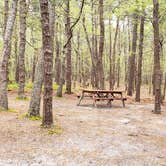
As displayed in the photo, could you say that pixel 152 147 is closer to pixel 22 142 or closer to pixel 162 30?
pixel 22 142

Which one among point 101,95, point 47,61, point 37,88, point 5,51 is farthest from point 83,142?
point 101,95

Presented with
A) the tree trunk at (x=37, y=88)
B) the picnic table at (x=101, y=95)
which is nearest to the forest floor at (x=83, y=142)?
the tree trunk at (x=37, y=88)

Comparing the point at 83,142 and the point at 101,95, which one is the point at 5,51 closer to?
the point at 83,142

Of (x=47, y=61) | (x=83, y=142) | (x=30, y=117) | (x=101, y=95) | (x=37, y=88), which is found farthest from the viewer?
(x=101, y=95)

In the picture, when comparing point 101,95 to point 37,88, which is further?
point 101,95

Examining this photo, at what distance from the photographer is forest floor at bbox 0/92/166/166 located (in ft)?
22.0

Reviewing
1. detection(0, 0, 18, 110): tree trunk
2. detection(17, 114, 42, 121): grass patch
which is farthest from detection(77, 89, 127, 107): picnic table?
detection(17, 114, 42, 121): grass patch

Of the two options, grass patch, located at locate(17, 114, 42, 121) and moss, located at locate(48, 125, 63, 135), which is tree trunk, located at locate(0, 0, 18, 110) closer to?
grass patch, located at locate(17, 114, 42, 121)

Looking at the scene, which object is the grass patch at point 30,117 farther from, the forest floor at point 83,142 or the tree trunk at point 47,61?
the tree trunk at point 47,61

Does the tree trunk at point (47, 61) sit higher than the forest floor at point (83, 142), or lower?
higher

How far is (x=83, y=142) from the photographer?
27.0ft

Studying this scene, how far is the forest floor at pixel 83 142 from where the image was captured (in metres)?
6.71

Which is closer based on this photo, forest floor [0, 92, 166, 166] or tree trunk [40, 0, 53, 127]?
forest floor [0, 92, 166, 166]

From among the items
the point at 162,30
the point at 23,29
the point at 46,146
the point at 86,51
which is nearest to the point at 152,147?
the point at 46,146
